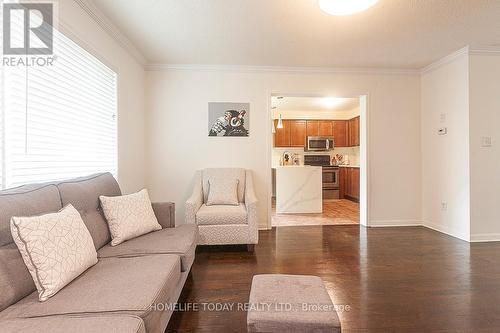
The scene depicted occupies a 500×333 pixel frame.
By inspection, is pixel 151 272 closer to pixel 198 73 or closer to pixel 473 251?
pixel 198 73

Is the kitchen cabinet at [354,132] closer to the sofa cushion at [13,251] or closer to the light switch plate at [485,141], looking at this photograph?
the light switch plate at [485,141]

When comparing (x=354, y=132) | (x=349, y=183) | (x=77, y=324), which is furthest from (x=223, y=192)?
(x=354, y=132)

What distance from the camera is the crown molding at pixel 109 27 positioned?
92.7 inches

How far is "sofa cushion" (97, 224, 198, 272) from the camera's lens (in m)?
1.82

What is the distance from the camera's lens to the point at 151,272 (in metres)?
1.47

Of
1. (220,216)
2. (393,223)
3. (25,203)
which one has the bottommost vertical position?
(393,223)

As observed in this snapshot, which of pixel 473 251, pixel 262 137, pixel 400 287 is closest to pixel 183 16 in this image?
pixel 262 137

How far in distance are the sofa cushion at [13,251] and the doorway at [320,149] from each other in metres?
4.17

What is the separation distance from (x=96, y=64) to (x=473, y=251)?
452cm

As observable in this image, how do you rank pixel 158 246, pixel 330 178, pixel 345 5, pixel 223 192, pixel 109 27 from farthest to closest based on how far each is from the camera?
1. pixel 330 178
2. pixel 223 192
3. pixel 109 27
4. pixel 345 5
5. pixel 158 246

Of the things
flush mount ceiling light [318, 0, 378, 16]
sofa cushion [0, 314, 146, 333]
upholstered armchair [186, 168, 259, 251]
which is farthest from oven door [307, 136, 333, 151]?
sofa cushion [0, 314, 146, 333]

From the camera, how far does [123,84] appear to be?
127 inches

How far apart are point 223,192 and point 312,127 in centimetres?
470

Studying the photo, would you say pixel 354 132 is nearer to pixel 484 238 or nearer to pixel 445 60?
pixel 445 60
